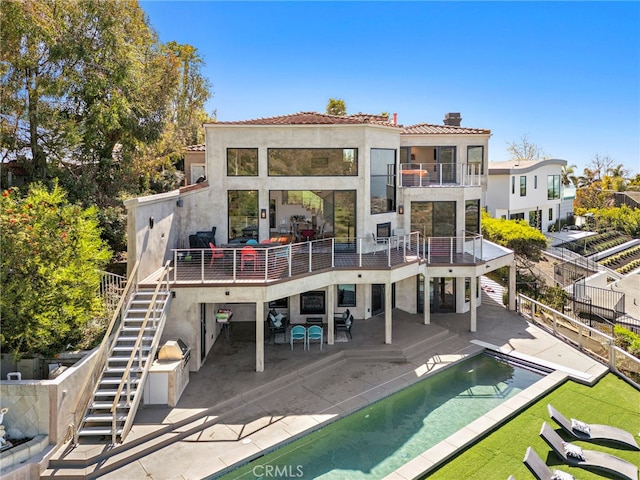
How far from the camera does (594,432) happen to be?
10.7 m

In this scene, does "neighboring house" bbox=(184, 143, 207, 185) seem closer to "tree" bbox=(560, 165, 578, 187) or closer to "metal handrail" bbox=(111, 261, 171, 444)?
"metal handrail" bbox=(111, 261, 171, 444)

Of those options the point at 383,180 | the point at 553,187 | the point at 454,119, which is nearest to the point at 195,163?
the point at 383,180

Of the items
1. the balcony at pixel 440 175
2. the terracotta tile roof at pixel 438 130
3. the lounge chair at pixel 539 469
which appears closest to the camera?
the lounge chair at pixel 539 469

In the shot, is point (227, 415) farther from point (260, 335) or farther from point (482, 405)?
point (482, 405)

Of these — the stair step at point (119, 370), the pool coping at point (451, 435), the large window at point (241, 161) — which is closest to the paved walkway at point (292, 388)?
the pool coping at point (451, 435)

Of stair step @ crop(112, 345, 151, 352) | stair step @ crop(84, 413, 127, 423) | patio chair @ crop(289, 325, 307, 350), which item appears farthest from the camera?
patio chair @ crop(289, 325, 307, 350)

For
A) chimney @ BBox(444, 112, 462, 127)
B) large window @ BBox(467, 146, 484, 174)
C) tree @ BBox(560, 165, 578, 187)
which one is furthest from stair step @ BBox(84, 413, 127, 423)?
tree @ BBox(560, 165, 578, 187)

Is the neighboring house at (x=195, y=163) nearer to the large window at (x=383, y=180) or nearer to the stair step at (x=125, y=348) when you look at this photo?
the large window at (x=383, y=180)

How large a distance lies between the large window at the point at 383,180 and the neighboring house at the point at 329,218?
48 millimetres

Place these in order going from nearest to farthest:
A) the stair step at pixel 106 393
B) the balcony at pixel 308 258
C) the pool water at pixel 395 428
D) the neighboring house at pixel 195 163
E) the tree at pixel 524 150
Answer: the pool water at pixel 395 428, the stair step at pixel 106 393, the balcony at pixel 308 258, the neighboring house at pixel 195 163, the tree at pixel 524 150

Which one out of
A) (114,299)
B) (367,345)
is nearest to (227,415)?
(114,299)

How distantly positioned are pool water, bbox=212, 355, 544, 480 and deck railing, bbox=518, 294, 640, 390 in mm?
3020

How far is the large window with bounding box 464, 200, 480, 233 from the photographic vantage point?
66.5 feet

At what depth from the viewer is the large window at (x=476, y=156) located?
2122cm
